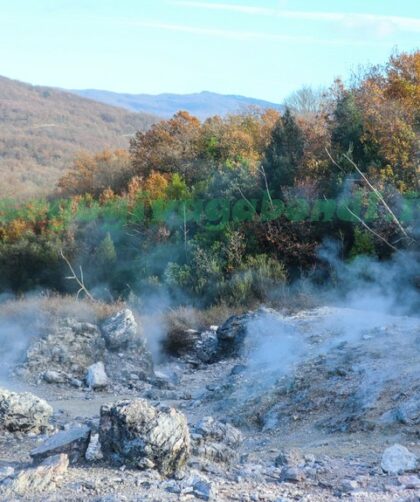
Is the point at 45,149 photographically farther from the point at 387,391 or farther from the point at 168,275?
the point at 387,391

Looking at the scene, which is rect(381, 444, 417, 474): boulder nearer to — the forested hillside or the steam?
the steam

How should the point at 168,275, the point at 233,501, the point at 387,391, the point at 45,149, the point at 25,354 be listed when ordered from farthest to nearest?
the point at 45,149 < the point at 168,275 < the point at 25,354 < the point at 387,391 < the point at 233,501

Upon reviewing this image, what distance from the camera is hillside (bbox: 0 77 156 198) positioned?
64.8 metres

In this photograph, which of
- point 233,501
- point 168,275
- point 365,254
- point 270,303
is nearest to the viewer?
point 233,501

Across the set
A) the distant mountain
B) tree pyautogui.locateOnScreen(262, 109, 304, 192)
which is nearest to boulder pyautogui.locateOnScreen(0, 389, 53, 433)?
tree pyautogui.locateOnScreen(262, 109, 304, 192)

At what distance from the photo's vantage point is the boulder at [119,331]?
13.6 metres

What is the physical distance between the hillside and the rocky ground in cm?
3729

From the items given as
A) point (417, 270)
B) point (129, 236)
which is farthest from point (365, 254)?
point (129, 236)

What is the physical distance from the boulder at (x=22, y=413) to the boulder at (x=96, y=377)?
328 cm

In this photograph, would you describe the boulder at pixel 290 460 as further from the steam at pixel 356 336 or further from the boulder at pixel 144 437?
the steam at pixel 356 336

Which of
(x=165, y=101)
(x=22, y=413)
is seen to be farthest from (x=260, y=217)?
(x=165, y=101)

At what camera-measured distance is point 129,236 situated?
26.2 metres

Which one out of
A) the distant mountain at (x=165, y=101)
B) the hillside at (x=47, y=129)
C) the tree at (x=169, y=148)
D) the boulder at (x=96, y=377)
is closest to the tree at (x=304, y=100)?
the tree at (x=169, y=148)

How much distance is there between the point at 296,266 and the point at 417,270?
4001 mm
